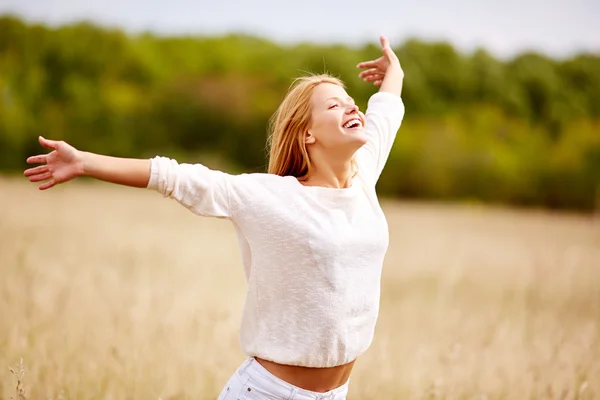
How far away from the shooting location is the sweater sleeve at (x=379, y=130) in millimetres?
2924

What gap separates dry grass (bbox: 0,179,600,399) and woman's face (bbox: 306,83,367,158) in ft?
5.37

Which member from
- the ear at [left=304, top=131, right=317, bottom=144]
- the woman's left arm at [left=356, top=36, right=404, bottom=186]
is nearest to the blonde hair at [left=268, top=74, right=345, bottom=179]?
the ear at [left=304, top=131, right=317, bottom=144]

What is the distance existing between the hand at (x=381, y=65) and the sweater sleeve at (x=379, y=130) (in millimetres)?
238

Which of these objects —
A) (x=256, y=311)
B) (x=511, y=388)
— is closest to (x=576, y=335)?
(x=511, y=388)

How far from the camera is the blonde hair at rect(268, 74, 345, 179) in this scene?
8.68 feet

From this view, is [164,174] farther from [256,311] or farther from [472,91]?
[472,91]

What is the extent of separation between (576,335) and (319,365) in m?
4.08

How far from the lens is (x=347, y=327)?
244 cm

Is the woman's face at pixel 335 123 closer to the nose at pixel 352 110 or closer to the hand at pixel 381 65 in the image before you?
the nose at pixel 352 110

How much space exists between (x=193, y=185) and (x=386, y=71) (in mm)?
1456

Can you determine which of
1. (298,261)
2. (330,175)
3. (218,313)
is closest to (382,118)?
(330,175)

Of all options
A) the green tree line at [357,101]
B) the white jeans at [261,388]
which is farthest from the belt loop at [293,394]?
the green tree line at [357,101]

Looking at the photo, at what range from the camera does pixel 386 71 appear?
11.0 ft

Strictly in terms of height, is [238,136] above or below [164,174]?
below
